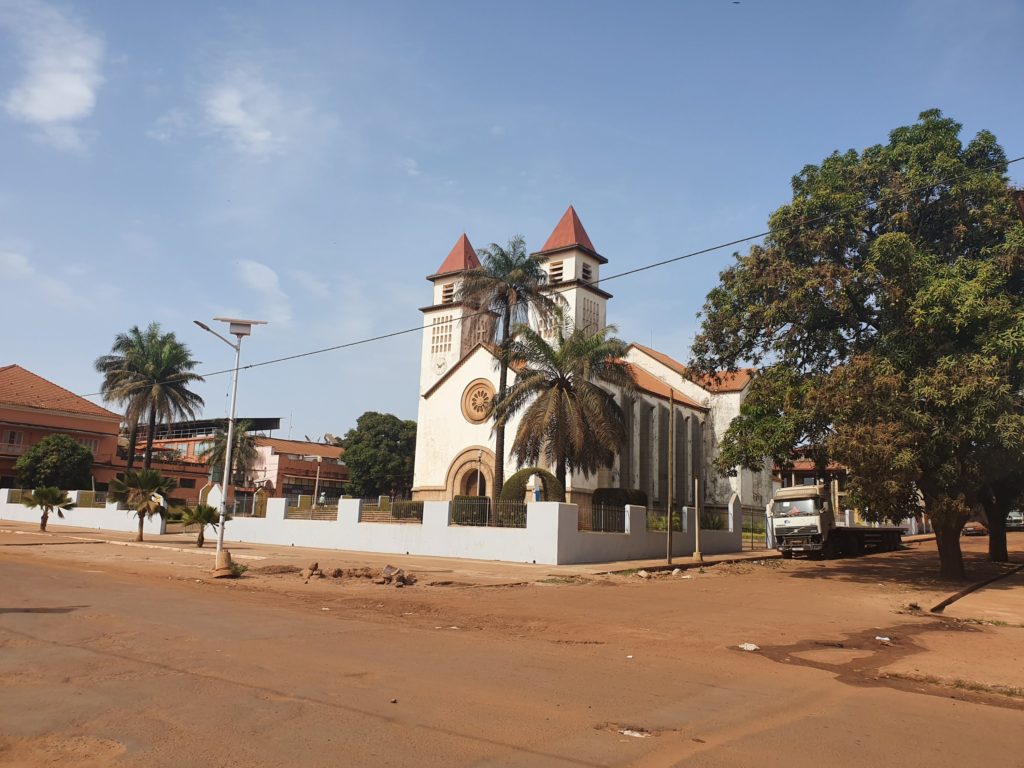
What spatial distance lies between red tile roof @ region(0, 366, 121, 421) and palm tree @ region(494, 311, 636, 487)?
37878 millimetres

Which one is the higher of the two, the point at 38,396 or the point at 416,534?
the point at 38,396

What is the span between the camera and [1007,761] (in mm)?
4949

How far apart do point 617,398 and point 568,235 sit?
14812 millimetres

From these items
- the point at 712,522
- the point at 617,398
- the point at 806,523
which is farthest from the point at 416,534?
the point at 617,398

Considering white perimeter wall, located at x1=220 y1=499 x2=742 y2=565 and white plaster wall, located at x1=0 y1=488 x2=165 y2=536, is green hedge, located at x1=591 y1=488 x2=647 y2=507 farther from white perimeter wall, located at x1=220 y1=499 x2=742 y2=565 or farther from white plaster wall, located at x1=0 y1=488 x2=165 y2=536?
white plaster wall, located at x1=0 y1=488 x2=165 y2=536

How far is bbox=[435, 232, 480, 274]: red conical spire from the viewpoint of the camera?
53250mm

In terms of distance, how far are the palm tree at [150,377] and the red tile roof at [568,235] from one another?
82.8ft

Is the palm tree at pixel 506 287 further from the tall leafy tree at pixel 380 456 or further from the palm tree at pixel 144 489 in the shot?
the tall leafy tree at pixel 380 456

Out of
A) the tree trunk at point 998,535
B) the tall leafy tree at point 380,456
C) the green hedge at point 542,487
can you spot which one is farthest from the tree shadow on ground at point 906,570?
the tall leafy tree at point 380,456

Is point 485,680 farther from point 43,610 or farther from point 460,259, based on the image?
point 460,259

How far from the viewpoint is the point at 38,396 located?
5247 cm

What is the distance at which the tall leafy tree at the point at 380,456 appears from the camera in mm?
62062

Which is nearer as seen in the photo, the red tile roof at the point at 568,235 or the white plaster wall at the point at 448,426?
the white plaster wall at the point at 448,426

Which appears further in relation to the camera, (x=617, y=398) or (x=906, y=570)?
(x=617, y=398)
